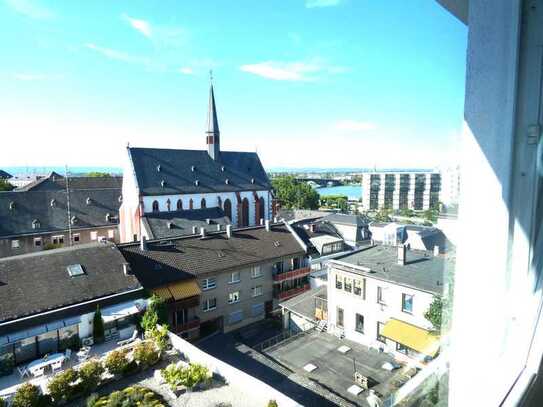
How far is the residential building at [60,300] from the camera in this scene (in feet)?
25.2

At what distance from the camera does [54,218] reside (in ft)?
72.3

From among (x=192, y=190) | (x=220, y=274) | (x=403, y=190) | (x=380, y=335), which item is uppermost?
(x=403, y=190)

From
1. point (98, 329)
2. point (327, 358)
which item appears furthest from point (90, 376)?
point (327, 358)

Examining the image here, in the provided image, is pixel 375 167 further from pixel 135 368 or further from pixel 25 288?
pixel 25 288

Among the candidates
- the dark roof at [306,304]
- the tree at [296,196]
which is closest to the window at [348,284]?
the dark roof at [306,304]

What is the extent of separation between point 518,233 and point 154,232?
58.3ft

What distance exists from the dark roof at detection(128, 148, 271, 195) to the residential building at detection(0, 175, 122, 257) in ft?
14.8

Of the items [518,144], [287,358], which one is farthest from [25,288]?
[518,144]

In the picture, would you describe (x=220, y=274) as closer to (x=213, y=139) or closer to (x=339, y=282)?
(x=339, y=282)

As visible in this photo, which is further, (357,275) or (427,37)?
(357,275)

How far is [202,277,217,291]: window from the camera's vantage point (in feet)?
41.7

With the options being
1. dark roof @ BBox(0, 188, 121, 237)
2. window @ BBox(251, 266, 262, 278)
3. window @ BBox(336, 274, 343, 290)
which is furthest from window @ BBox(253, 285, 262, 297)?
dark roof @ BBox(0, 188, 121, 237)

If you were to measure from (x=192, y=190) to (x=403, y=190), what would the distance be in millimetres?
23416

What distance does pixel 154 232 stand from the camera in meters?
17.4
